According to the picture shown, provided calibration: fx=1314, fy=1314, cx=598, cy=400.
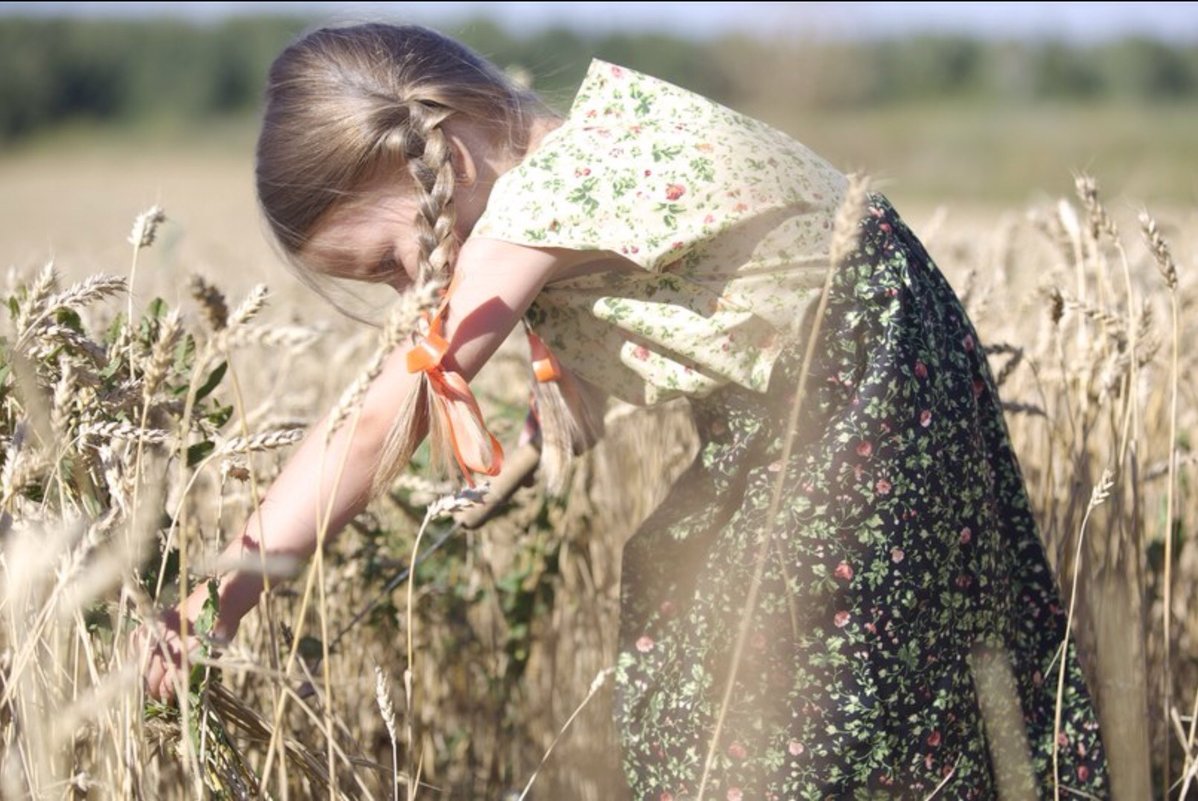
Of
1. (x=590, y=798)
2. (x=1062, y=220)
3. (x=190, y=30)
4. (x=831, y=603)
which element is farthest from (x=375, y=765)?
(x=190, y=30)

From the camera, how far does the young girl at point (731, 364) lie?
59.6 inches

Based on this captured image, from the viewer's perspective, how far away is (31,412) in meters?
1.20

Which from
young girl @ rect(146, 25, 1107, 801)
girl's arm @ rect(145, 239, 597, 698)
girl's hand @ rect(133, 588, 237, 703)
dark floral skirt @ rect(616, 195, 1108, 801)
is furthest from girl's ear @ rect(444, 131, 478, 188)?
girl's hand @ rect(133, 588, 237, 703)

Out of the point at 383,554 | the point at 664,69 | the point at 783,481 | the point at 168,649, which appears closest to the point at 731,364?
the point at 783,481

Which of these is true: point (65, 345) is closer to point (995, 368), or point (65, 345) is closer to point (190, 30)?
point (995, 368)

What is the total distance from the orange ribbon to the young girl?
0.04 meters

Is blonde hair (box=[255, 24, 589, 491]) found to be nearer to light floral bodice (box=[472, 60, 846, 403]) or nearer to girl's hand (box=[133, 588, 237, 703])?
light floral bodice (box=[472, 60, 846, 403])

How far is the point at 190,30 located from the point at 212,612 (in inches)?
1617

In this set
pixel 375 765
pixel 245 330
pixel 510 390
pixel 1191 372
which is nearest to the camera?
pixel 245 330

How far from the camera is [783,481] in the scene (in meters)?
1.49

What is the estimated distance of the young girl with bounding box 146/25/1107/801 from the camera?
1.51 meters

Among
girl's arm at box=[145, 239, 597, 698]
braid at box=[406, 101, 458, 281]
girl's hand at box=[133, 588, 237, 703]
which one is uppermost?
braid at box=[406, 101, 458, 281]

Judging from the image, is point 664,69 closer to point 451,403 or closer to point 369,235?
point 369,235

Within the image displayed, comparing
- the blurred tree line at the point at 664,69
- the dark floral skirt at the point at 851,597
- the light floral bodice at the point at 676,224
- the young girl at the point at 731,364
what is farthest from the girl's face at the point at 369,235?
the blurred tree line at the point at 664,69
